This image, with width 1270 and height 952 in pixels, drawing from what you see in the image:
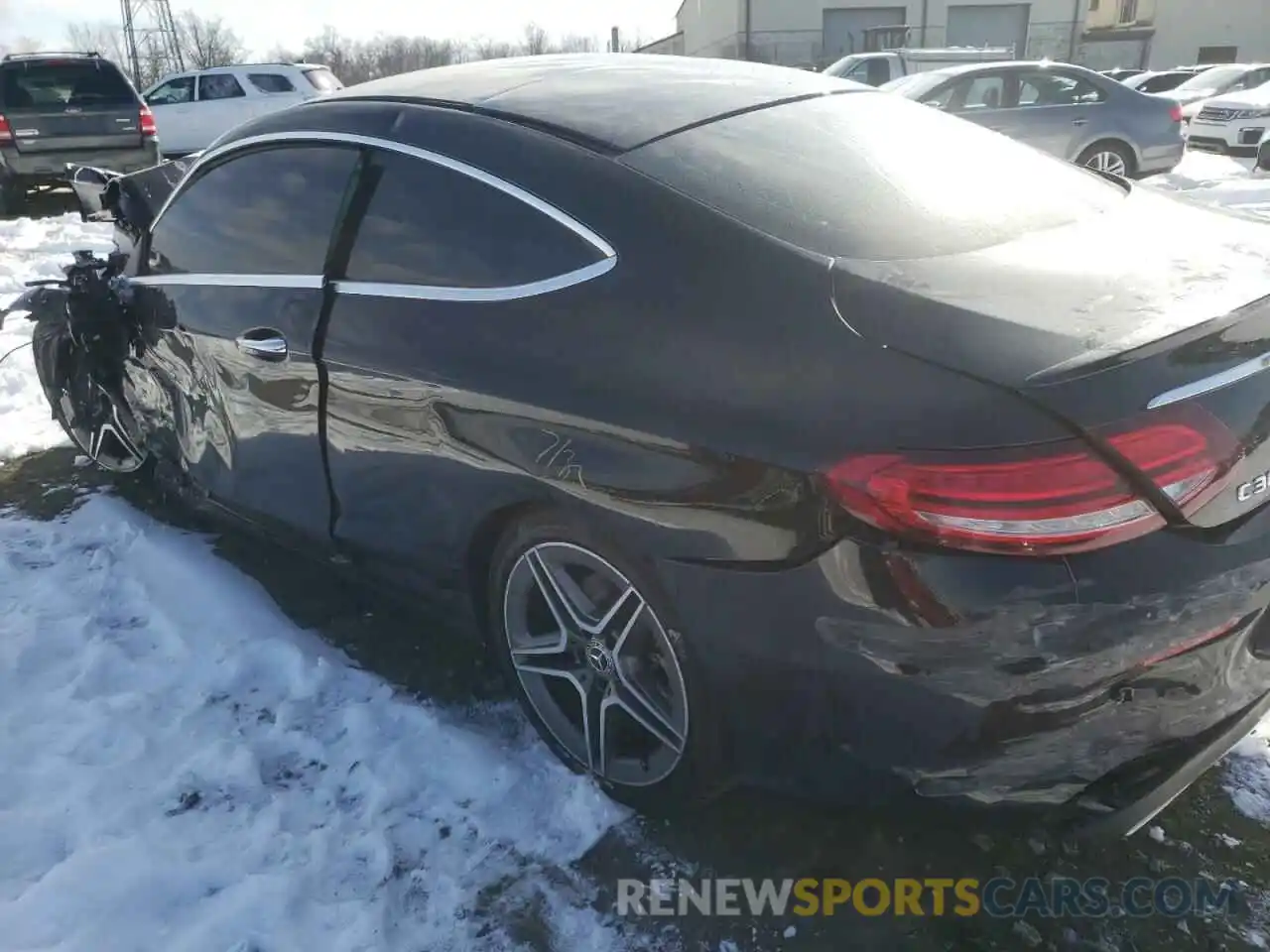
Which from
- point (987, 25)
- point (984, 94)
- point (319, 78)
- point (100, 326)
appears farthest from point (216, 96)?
point (987, 25)

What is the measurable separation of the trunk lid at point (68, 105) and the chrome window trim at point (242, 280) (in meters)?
9.62

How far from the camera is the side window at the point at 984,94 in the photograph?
11.0 m

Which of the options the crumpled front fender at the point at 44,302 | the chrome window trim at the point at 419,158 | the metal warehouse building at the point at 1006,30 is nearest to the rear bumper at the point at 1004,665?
the chrome window trim at the point at 419,158

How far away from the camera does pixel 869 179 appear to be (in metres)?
2.40

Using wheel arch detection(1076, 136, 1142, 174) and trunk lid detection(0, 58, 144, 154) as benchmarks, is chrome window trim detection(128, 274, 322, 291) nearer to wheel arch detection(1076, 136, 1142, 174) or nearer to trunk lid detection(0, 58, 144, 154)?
trunk lid detection(0, 58, 144, 154)

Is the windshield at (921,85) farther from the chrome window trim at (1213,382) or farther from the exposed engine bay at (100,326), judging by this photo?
the chrome window trim at (1213,382)

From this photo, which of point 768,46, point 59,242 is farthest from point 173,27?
point 59,242

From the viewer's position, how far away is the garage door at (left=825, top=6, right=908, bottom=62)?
1620 inches

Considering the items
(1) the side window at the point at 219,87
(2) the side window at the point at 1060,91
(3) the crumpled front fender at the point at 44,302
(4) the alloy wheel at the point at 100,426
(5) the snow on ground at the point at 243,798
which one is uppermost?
(1) the side window at the point at 219,87

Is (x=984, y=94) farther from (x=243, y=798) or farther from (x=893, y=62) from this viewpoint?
(x=243, y=798)

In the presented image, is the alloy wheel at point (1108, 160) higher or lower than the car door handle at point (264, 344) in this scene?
lower

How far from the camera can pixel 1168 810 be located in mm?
2447

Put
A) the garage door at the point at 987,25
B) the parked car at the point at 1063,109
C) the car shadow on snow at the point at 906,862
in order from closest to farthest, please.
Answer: the car shadow on snow at the point at 906,862
the parked car at the point at 1063,109
the garage door at the point at 987,25

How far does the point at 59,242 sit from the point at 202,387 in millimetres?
7913
